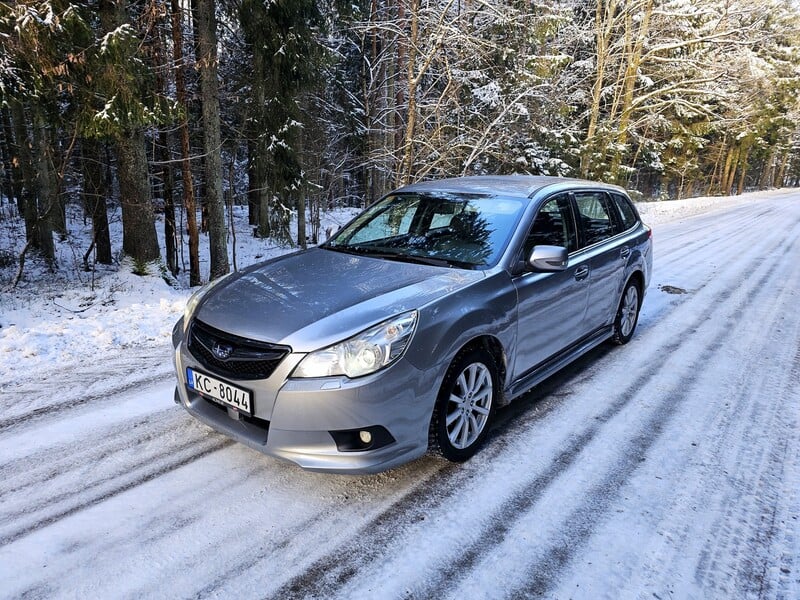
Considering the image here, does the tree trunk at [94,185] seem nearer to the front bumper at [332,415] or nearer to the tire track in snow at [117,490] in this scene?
the tire track in snow at [117,490]

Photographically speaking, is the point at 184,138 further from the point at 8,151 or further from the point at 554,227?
the point at 554,227

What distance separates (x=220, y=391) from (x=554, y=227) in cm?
283

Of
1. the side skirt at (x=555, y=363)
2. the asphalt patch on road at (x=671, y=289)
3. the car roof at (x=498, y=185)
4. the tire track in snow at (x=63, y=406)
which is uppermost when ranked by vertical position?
the car roof at (x=498, y=185)

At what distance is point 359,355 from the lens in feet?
8.67

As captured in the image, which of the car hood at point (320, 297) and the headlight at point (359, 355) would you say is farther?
the car hood at point (320, 297)

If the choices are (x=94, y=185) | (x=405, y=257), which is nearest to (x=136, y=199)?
(x=94, y=185)

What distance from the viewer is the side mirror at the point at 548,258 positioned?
357 centimetres

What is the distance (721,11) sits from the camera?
1927cm

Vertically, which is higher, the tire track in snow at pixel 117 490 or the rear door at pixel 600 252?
the rear door at pixel 600 252

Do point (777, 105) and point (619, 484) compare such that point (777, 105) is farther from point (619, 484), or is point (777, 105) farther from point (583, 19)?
point (619, 484)

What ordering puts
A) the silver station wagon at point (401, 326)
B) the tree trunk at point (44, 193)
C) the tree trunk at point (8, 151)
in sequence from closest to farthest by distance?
the silver station wagon at point (401, 326) < the tree trunk at point (44, 193) < the tree trunk at point (8, 151)

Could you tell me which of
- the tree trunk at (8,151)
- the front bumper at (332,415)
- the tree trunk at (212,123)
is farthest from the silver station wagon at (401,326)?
the tree trunk at (8,151)

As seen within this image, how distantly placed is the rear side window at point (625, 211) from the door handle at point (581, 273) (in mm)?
1357

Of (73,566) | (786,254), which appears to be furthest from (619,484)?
(786,254)
